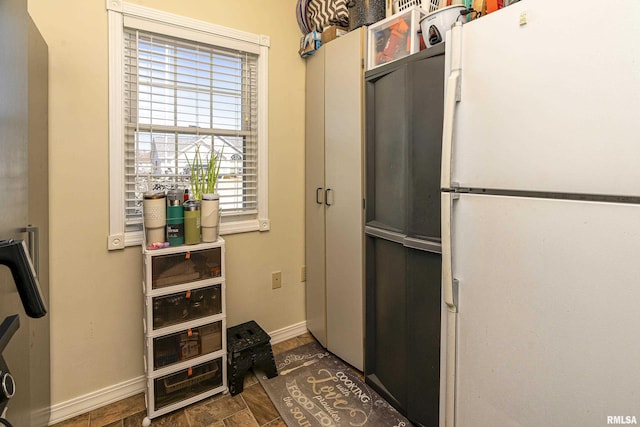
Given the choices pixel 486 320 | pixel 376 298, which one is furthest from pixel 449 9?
pixel 376 298

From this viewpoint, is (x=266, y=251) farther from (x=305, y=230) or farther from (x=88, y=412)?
(x=88, y=412)

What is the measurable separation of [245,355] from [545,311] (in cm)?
163

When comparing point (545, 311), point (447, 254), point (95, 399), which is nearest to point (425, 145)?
point (447, 254)

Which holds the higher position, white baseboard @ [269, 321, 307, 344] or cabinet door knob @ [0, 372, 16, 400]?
cabinet door knob @ [0, 372, 16, 400]

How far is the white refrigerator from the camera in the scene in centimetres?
87

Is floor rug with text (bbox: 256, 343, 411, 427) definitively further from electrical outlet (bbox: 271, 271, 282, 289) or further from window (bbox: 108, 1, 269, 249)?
window (bbox: 108, 1, 269, 249)

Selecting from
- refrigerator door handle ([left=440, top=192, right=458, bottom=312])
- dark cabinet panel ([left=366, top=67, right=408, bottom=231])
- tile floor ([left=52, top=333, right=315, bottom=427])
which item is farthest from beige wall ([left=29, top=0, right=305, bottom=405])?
refrigerator door handle ([left=440, top=192, right=458, bottom=312])

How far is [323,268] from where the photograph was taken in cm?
238

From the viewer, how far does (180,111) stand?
Result: 2.08m

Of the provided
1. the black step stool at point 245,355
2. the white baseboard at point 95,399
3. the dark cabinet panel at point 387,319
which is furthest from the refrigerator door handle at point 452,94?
the white baseboard at point 95,399

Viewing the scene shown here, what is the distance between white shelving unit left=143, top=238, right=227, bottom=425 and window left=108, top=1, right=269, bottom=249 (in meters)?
0.32

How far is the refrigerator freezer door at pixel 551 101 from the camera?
85 cm

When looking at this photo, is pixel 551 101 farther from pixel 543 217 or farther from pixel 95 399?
pixel 95 399

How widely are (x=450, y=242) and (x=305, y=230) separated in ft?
4.89
